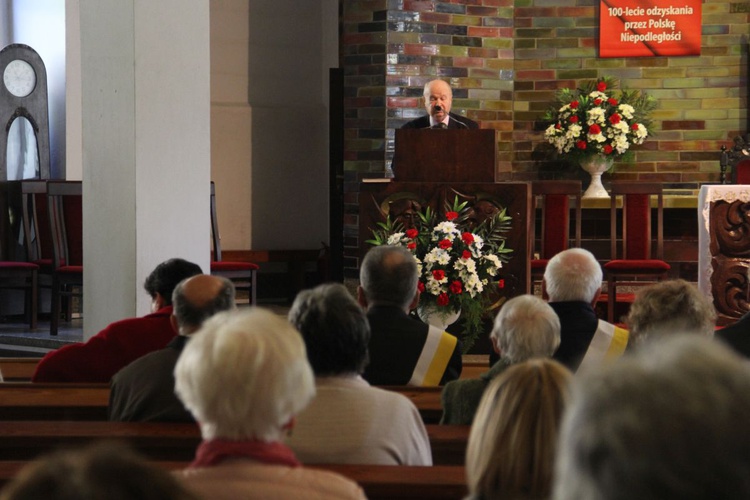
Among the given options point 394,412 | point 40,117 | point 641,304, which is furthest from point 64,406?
point 40,117

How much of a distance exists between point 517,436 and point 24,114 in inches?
308

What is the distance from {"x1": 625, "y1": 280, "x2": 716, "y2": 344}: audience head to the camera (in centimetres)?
305

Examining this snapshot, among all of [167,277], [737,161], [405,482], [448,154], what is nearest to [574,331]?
[167,277]

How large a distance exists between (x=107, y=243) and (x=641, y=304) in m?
3.05

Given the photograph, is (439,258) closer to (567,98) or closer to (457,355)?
(457,355)

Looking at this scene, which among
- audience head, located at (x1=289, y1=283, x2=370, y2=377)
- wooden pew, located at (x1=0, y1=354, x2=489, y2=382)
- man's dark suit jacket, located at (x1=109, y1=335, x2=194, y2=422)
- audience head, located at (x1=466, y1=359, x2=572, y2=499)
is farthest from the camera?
wooden pew, located at (x1=0, y1=354, x2=489, y2=382)

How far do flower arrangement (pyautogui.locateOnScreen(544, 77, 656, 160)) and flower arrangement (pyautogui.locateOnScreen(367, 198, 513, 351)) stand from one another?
2.84 meters

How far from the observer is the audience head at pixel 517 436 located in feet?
4.72

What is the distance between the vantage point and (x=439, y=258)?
17.6 feet

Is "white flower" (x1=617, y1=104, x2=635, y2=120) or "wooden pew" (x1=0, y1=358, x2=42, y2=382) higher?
"white flower" (x1=617, y1=104, x2=635, y2=120)

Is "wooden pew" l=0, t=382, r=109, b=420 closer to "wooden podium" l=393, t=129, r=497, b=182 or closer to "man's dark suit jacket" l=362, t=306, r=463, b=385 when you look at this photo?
"man's dark suit jacket" l=362, t=306, r=463, b=385

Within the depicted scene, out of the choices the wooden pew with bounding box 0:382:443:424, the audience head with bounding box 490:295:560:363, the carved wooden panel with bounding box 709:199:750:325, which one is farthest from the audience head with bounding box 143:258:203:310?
the carved wooden panel with bounding box 709:199:750:325

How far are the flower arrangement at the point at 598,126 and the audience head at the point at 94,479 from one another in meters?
7.76

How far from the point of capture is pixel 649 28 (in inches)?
351
